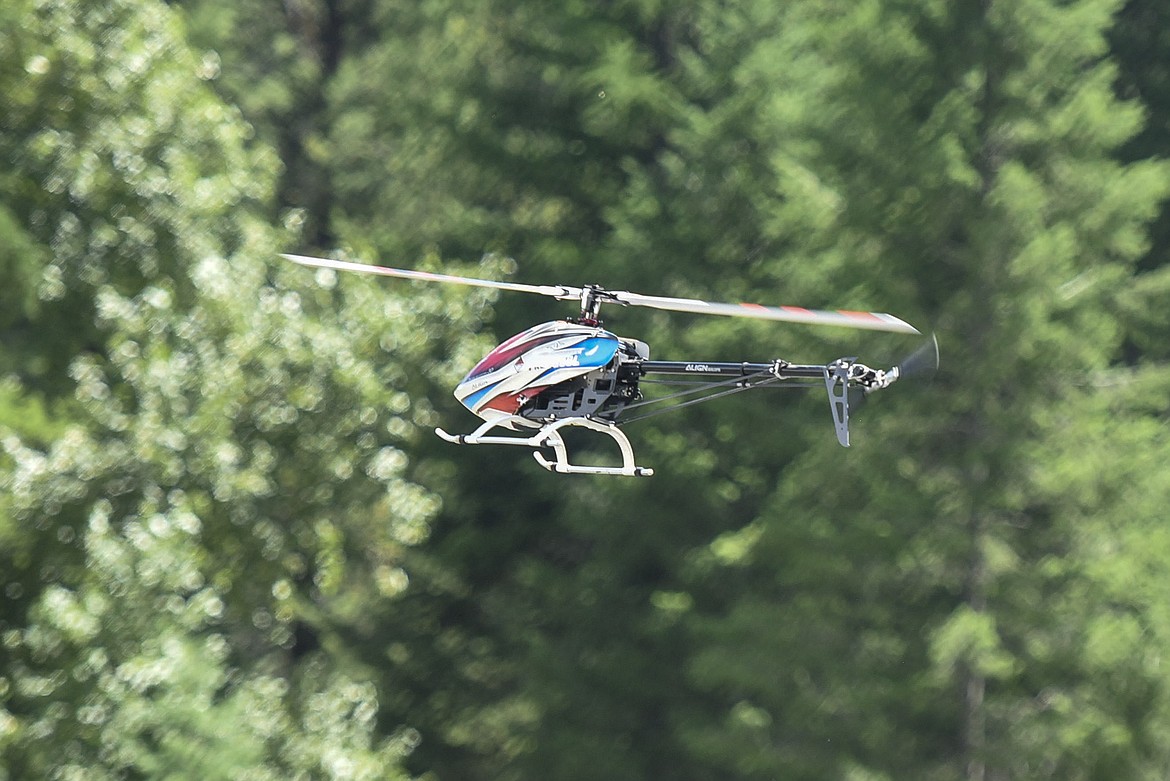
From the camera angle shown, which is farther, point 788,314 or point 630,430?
point 630,430

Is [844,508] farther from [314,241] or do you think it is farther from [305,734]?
[314,241]

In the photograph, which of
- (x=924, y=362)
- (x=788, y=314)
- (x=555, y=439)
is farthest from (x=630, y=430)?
(x=788, y=314)

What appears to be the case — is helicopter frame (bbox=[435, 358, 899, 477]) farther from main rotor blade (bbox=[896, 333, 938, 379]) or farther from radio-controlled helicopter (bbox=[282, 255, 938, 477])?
main rotor blade (bbox=[896, 333, 938, 379])

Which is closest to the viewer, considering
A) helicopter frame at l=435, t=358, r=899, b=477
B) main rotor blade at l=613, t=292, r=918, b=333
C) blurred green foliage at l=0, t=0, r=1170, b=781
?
main rotor blade at l=613, t=292, r=918, b=333

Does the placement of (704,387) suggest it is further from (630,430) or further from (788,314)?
(630,430)

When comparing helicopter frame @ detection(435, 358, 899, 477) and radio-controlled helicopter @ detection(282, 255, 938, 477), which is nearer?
radio-controlled helicopter @ detection(282, 255, 938, 477)

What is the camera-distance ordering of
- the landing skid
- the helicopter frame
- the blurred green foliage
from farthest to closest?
the blurred green foliage < the helicopter frame < the landing skid

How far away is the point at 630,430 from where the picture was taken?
23.0 meters

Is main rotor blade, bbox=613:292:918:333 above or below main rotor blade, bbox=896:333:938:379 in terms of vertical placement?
below

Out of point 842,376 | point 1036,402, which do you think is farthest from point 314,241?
point 842,376

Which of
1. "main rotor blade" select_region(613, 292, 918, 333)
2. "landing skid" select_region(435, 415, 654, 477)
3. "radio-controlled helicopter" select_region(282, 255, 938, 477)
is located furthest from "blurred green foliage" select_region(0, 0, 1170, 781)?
"main rotor blade" select_region(613, 292, 918, 333)

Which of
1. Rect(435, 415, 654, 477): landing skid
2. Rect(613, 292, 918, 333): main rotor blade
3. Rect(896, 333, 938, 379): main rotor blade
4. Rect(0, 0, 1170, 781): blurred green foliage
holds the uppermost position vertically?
Rect(0, 0, 1170, 781): blurred green foliage

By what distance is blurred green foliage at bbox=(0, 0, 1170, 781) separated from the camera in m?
16.9

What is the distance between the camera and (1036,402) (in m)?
20.5
